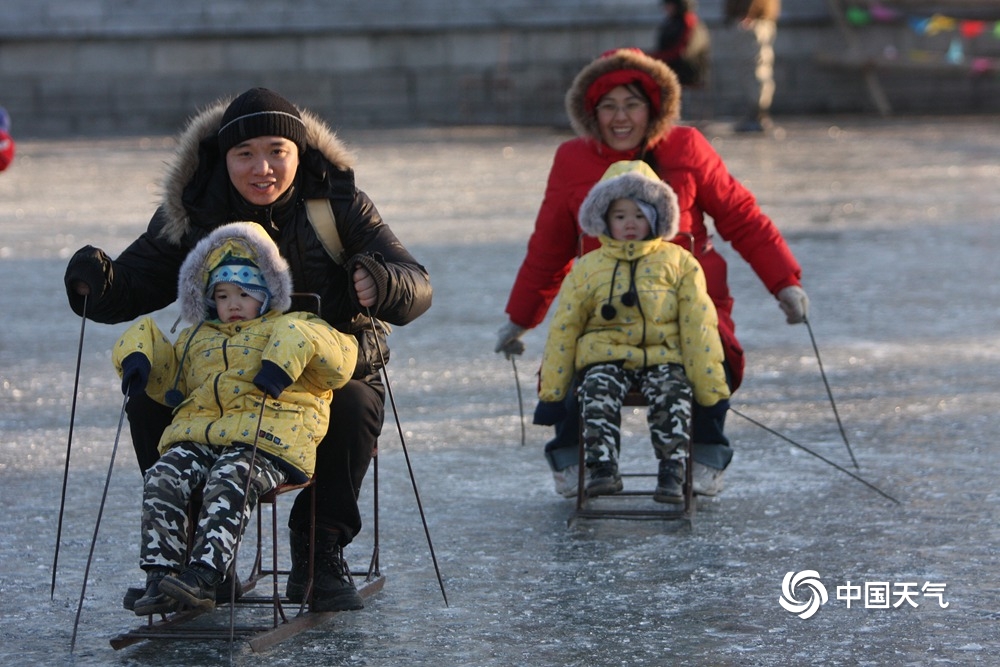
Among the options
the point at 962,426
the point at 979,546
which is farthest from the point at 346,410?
the point at 962,426

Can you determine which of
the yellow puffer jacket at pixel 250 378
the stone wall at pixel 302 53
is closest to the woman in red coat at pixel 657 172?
the yellow puffer jacket at pixel 250 378

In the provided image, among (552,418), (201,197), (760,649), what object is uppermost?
(201,197)

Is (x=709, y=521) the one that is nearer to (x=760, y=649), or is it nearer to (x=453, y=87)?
(x=760, y=649)

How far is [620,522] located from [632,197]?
3.19 feet

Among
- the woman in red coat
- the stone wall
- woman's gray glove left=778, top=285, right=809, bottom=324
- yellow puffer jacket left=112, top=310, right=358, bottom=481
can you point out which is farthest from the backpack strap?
the stone wall

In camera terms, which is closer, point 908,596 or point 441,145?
point 908,596

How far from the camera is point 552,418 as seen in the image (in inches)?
220

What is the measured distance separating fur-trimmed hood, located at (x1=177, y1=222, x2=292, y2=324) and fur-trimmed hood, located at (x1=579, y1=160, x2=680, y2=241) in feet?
4.36

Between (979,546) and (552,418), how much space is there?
130 cm

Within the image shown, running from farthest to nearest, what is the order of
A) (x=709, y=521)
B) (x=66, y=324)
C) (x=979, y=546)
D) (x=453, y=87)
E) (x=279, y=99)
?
(x=453, y=87), (x=66, y=324), (x=709, y=521), (x=979, y=546), (x=279, y=99)

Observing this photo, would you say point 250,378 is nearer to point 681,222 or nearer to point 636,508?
point 636,508

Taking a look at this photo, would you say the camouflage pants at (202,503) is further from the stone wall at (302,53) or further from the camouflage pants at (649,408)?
the stone wall at (302,53)

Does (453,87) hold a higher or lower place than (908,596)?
higher

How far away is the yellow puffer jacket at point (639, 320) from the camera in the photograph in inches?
212
